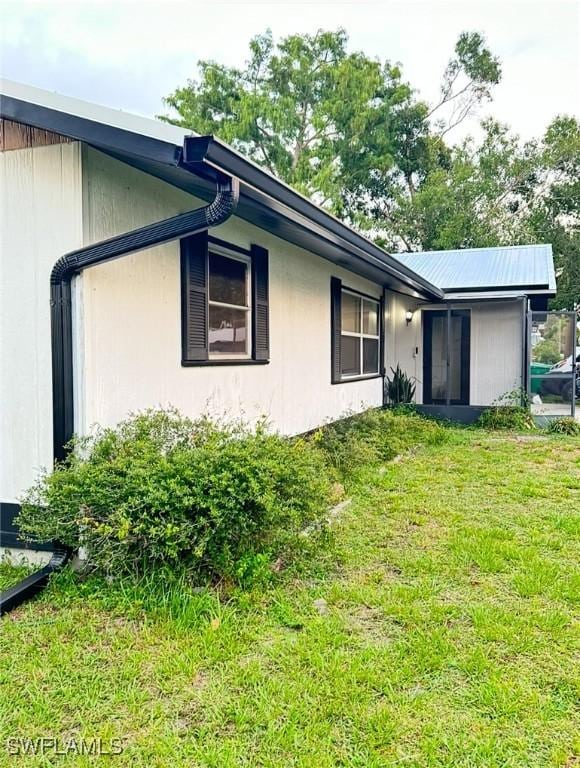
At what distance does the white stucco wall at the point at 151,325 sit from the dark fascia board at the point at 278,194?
0.79 metres

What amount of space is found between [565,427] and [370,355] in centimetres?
379

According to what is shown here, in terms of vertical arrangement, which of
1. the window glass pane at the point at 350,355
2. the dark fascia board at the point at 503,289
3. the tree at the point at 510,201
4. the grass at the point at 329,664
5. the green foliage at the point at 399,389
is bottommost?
the grass at the point at 329,664

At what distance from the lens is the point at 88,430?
3562 millimetres

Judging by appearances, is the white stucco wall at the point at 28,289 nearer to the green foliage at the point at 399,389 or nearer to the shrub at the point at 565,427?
the green foliage at the point at 399,389

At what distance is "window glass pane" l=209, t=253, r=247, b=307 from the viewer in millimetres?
5013

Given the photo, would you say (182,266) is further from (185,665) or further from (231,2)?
(231,2)

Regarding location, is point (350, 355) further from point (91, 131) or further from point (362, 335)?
point (91, 131)

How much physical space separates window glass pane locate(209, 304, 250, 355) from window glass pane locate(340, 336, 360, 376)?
309cm

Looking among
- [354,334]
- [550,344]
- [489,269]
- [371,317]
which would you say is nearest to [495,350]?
[489,269]

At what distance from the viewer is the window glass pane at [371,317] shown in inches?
376

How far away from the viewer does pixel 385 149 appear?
21672mm

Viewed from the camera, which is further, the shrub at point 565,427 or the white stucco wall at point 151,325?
the shrub at point 565,427

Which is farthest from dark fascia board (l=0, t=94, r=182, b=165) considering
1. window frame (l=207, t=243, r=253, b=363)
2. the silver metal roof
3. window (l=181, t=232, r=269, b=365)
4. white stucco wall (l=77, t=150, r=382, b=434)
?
the silver metal roof

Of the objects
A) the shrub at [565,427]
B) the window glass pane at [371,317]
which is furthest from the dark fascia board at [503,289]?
the shrub at [565,427]
